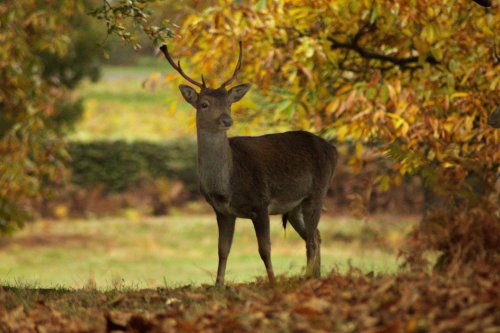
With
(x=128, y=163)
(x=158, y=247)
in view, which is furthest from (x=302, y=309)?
(x=128, y=163)

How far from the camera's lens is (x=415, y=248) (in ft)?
23.4

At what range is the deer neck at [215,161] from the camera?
304 inches

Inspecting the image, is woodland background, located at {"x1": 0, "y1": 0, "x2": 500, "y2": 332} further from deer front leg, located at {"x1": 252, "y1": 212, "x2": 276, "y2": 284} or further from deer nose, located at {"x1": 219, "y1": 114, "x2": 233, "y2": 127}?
deer nose, located at {"x1": 219, "y1": 114, "x2": 233, "y2": 127}

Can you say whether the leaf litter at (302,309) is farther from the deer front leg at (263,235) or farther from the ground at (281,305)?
the deer front leg at (263,235)

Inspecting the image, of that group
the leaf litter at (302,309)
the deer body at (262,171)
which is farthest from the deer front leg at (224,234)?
the leaf litter at (302,309)

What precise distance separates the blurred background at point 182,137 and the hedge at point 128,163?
0.04 m

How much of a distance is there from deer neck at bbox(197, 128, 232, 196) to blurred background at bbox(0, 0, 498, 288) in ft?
2.44

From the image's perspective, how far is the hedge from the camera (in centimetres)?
2550

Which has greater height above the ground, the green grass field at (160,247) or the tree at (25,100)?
the tree at (25,100)

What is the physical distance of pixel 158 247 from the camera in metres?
20.5

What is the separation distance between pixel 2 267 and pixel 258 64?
1017 cm

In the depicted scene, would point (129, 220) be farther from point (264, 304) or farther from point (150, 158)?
point (264, 304)

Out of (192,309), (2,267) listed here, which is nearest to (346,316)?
(192,309)

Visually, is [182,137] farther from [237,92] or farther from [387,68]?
[237,92]
